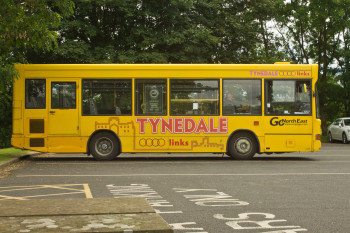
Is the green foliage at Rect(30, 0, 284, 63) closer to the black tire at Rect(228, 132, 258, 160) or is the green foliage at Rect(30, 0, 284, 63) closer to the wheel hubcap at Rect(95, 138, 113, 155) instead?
the wheel hubcap at Rect(95, 138, 113, 155)

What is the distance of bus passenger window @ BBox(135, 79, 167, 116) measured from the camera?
17.5 m

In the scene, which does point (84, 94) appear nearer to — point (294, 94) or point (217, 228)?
A: point (294, 94)

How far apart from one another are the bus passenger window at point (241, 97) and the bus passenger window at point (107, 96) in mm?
3038

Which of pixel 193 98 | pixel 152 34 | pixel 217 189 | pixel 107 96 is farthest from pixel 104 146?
pixel 152 34

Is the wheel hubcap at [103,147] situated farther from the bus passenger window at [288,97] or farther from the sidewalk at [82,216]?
the sidewalk at [82,216]

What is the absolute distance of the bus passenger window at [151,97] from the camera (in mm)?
17516

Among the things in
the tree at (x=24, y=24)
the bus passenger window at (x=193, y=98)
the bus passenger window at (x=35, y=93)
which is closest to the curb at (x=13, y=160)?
the bus passenger window at (x=35, y=93)

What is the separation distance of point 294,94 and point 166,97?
4.06 m

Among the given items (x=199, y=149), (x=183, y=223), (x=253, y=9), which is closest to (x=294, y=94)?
(x=199, y=149)

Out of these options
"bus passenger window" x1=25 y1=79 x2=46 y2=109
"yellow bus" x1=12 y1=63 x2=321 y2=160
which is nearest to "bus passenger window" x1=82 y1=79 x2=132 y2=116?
"yellow bus" x1=12 y1=63 x2=321 y2=160

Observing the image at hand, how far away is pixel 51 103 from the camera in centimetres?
1752

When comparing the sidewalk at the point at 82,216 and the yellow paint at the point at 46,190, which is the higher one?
the sidewalk at the point at 82,216

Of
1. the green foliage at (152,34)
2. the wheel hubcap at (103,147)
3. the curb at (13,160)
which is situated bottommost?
the curb at (13,160)

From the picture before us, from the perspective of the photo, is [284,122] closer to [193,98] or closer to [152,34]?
[193,98]
